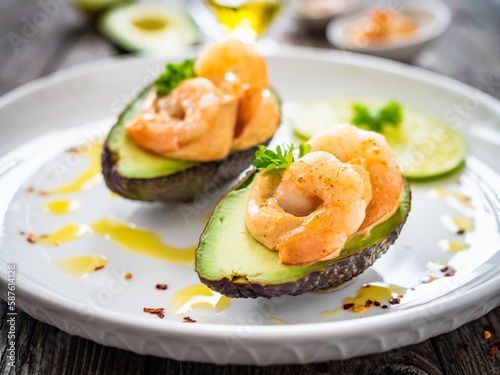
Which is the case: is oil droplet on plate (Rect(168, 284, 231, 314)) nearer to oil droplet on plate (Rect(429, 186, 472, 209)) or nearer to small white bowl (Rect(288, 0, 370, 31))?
oil droplet on plate (Rect(429, 186, 472, 209))

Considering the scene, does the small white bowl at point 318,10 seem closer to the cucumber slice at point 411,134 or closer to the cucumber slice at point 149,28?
the cucumber slice at point 149,28

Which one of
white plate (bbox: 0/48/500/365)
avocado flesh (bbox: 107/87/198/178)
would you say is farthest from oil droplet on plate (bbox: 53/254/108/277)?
avocado flesh (bbox: 107/87/198/178)

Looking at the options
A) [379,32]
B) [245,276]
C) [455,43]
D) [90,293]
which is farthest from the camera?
[455,43]

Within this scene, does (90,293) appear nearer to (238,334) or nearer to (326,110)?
(238,334)

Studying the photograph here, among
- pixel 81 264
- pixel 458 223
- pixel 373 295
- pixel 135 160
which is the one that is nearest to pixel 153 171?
pixel 135 160

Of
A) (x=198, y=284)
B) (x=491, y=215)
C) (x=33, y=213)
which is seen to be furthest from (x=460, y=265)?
(x=33, y=213)

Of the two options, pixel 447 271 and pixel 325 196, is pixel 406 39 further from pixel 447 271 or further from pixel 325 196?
pixel 325 196
